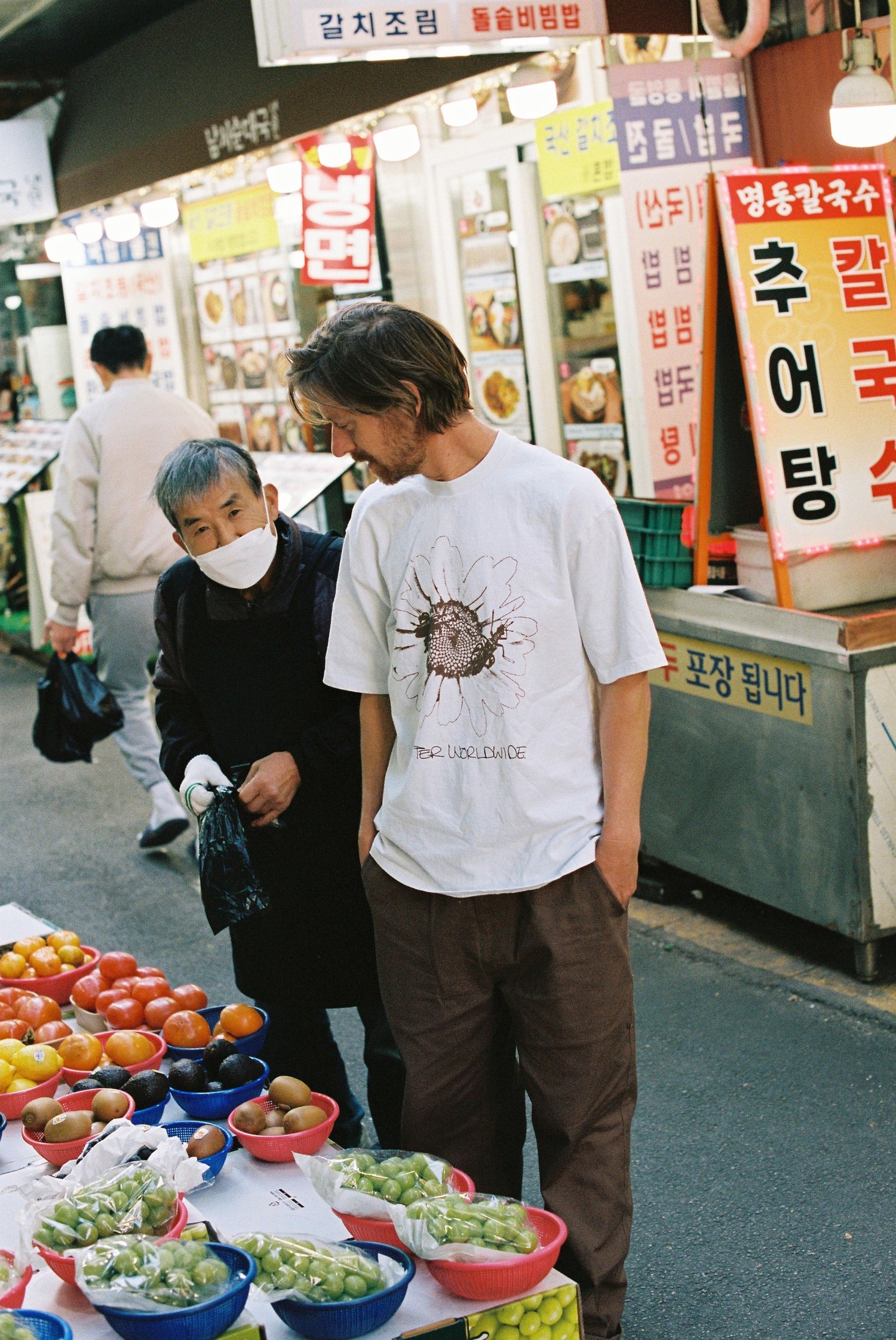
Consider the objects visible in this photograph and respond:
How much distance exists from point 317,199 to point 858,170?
362 centimetres

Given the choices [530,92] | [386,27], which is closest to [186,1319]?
[386,27]

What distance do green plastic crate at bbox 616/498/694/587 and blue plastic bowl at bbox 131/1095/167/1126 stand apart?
2.87 metres

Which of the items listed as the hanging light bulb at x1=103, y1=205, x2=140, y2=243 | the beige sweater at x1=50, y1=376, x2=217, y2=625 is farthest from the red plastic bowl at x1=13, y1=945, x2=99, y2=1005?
the hanging light bulb at x1=103, y1=205, x2=140, y2=243

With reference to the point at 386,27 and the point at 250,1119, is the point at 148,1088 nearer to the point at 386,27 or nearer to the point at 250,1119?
the point at 250,1119

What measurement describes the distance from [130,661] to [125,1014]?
3.59 meters

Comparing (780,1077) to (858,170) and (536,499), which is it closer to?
(536,499)

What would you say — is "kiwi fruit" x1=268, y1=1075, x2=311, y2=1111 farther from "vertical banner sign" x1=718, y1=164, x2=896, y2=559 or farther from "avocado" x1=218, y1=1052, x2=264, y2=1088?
"vertical banner sign" x1=718, y1=164, x2=896, y2=559

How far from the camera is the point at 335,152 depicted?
24.7 feet

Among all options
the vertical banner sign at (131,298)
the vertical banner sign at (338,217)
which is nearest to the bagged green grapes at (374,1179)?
the vertical banner sign at (338,217)

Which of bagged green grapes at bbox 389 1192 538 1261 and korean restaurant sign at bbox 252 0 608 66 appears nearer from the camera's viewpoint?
bagged green grapes at bbox 389 1192 538 1261

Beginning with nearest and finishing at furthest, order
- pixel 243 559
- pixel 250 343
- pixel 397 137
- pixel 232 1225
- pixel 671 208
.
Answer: pixel 232 1225, pixel 243 559, pixel 671 208, pixel 397 137, pixel 250 343

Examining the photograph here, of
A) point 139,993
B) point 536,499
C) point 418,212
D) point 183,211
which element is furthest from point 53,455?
point 536,499

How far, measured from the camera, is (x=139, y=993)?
3.17 m

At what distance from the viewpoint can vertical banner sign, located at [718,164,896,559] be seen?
4.52 m
